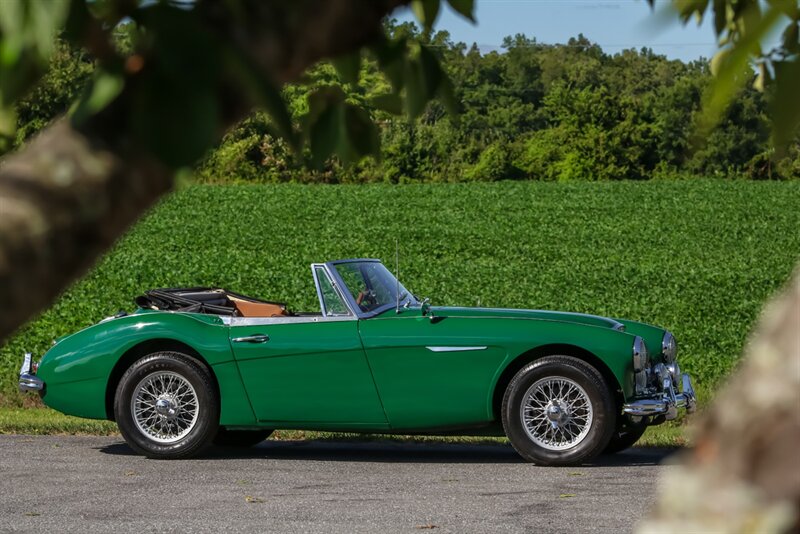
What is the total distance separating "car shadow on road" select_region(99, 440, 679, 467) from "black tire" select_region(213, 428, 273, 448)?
7 centimetres

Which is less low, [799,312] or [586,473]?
[799,312]

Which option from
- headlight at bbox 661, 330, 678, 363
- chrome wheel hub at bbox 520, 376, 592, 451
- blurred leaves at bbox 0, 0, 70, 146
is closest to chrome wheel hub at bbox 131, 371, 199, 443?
chrome wheel hub at bbox 520, 376, 592, 451

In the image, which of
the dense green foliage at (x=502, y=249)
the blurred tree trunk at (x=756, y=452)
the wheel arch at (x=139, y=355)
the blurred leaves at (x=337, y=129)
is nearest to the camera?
the blurred tree trunk at (x=756, y=452)

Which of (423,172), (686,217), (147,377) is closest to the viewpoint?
(147,377)

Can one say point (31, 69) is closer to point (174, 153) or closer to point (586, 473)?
point (174, 153)

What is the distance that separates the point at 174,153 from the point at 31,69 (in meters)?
0.15

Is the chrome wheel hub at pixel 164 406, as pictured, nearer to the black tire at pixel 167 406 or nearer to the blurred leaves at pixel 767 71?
the black tire at pixel 167 406

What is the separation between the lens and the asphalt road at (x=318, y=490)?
7.04 m

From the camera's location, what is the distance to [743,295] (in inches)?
867

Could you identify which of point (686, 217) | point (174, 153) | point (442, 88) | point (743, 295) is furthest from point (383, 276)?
point (686, 217)

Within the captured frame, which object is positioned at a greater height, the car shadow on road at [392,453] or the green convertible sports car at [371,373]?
the green convertible sports car at [371,373]

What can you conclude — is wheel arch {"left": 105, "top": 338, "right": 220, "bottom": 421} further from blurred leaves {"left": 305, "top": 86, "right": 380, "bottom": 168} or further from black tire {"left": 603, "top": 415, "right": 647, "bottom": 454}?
blurred leaves {"left": 305, "top": 86, "right": 380, "bottom": 168}

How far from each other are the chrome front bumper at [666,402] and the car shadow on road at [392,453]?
491 millimetres

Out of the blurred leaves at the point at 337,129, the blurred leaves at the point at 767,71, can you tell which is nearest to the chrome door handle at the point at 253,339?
the blurred leaves at the point at 337,129
